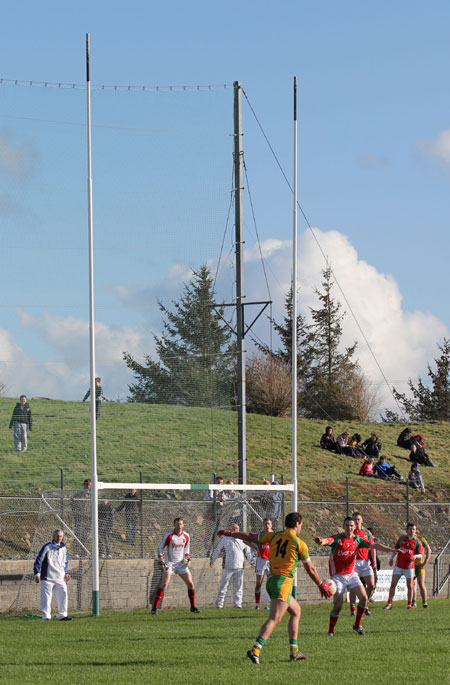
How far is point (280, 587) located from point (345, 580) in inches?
152

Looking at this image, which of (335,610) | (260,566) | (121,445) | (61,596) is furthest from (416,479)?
(335,610)

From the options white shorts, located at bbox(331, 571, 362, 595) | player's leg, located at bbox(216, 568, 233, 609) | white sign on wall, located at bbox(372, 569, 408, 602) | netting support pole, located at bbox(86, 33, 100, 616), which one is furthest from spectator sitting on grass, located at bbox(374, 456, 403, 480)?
white shorts, located at bbox(331, 571, 362, 595)

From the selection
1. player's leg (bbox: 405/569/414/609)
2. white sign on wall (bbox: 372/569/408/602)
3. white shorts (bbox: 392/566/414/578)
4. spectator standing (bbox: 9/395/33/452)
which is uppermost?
spectator standing (bbox: 9/395/33/452)

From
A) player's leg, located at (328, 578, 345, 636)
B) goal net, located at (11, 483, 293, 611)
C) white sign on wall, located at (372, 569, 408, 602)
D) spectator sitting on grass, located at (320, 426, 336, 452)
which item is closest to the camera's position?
player's leg, located at (328, 578, 345, 636)

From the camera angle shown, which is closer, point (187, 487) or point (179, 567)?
point (187, 487)

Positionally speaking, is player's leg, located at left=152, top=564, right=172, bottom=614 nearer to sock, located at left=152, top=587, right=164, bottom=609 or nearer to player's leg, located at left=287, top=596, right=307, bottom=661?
sock, located at left=152, top=587, right=164, bottom=609

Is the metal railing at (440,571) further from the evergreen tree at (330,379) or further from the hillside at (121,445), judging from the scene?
the evergreen tree at (330,379)

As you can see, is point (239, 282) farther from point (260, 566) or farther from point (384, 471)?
point (384, 471)

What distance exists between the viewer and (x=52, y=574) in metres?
18.8

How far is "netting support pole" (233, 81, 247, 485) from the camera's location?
23906mm

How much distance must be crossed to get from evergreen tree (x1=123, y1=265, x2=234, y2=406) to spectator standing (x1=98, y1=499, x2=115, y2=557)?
166 inches

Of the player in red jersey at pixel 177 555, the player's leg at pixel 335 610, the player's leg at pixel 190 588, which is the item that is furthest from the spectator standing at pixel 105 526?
the player's leg at pixel 335 610

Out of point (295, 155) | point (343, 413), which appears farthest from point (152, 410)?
point (343, 413)

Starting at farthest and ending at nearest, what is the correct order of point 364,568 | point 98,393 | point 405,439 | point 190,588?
point 405,439 < point 98,393 < point 190,588 < point 364,568
